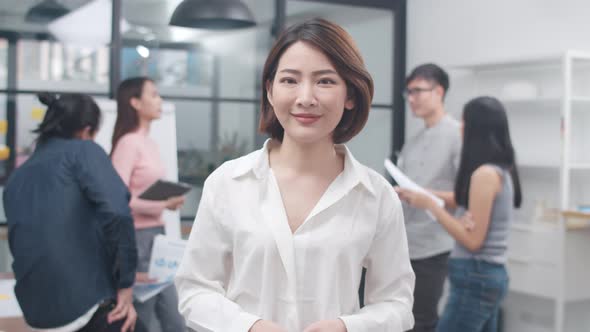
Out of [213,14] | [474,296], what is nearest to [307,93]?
[474,296]

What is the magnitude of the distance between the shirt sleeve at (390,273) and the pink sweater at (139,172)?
2104mm

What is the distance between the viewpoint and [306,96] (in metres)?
1.23

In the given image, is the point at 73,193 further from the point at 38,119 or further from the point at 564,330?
the point at 564,330

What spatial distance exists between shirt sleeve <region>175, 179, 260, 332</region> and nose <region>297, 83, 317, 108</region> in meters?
0.22

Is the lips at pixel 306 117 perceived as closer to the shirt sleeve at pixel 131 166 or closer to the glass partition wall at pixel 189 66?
the shirt sleeve at pixel 131 166

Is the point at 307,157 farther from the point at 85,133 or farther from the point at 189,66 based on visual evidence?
the point at 189,66

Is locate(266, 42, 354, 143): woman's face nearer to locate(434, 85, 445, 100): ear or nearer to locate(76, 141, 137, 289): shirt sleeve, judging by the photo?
locate(76, 141, 137, 289): shirt sleeve

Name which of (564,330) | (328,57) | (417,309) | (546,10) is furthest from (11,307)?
(546,10)

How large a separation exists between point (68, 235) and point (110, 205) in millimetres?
162

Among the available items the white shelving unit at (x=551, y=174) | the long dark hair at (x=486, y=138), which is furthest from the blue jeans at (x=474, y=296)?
the white shelving unit at (x=551, y=174)

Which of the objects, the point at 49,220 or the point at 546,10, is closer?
the point at 49,220

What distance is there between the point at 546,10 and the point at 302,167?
3737 millimetres

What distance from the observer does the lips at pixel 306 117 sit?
1.26m

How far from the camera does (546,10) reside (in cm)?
458
